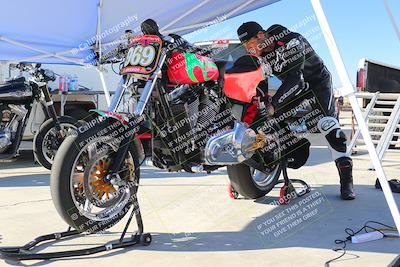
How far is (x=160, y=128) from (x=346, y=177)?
2.20m

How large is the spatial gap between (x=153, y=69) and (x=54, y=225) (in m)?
1.56

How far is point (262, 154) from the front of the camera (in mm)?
4301

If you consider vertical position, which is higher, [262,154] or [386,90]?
[262,154]

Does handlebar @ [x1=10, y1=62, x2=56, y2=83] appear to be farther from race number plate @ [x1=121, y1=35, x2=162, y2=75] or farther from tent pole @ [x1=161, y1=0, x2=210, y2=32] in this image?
race number plate @ [x1=121, y1=35, x2=162, y2=75]

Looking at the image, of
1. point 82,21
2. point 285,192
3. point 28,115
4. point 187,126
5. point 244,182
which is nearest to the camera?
point 187,126

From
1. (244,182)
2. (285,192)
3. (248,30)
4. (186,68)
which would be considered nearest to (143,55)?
(186,68)

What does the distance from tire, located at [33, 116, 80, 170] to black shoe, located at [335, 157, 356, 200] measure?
335 cm

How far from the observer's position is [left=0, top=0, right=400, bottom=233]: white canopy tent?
5.09 m

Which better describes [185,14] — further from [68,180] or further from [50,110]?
[68,180]

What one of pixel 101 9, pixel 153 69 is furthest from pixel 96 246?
pixel 101 9

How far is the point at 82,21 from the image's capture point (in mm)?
5488

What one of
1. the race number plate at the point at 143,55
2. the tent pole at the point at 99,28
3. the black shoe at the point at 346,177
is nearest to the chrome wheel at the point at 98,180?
the race number plate at the point at 143,55

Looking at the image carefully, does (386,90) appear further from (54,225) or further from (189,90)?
(54,225)

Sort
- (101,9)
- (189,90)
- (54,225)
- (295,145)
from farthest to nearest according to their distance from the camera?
1. (101,9)
2. (295,145)
3. (54,225)
4. (189,90)
